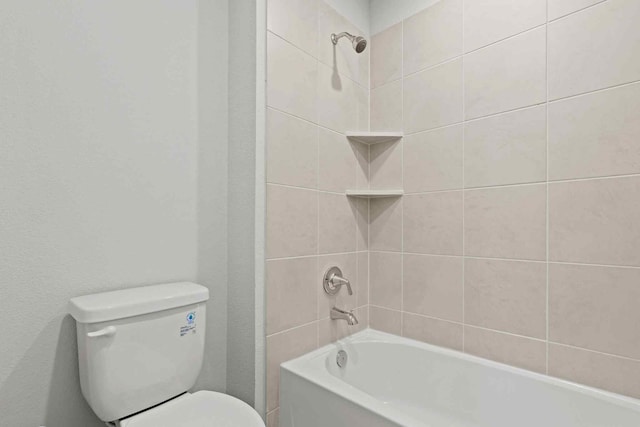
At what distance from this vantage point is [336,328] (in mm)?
1755

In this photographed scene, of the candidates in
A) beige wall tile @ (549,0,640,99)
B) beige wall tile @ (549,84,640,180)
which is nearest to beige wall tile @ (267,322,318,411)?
beige wall tile @ (549,84,640,180)

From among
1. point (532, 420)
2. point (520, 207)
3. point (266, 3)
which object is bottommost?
point (532, 420)

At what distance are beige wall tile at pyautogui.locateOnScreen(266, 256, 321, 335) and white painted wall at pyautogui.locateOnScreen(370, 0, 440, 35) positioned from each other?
1.36 meters

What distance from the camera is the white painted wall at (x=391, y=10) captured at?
1795mm

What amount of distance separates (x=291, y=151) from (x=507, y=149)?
930mm

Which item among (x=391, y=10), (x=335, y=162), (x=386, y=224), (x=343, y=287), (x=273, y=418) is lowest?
(x=273, y=418)

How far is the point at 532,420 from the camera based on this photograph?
134cm

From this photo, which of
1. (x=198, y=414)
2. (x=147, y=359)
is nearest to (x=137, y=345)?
(x=147, y=359)

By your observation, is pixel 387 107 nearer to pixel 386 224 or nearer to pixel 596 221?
pixel 386 224

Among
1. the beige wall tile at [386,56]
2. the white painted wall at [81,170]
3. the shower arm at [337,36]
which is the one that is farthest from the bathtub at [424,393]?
the shower arm at [337,36]

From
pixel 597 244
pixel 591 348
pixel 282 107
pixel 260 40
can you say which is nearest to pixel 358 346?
pixel 591 348

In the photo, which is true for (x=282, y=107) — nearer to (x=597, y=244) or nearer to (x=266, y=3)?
(x=266, y=3)

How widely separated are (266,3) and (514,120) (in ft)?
3.77

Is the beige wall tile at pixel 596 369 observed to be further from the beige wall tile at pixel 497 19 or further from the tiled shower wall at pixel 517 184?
the beige wall tile at pixel 497 19
